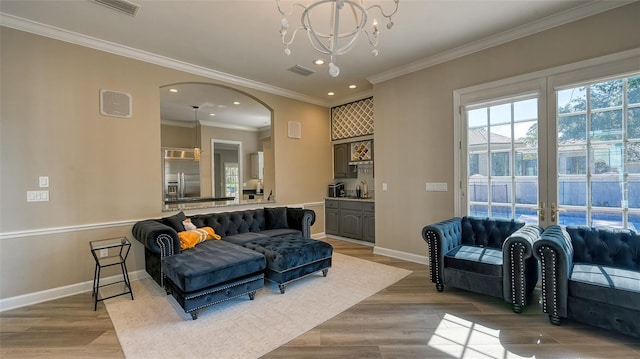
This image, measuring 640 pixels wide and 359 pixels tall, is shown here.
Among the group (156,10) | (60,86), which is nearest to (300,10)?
(156,10)

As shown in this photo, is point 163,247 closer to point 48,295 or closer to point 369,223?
point 48,295

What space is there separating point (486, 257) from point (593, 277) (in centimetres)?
81

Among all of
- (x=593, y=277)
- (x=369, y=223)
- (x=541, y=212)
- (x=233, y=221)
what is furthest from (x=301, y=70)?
(x=593, y=277)

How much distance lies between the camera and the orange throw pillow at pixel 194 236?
340 cm

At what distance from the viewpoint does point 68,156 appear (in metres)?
3.25

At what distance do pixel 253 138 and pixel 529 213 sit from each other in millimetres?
7884

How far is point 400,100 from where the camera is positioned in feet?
14.8

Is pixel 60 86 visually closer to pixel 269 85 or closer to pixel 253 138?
pixel 269 85

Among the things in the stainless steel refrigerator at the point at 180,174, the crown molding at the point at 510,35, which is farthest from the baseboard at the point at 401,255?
the stainless steel refrigerator at the point at 180,174

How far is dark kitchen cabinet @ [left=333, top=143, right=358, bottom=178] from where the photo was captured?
613cm

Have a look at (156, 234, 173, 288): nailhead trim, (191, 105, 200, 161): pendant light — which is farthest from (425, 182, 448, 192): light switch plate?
(191, 105, 200, 161): pendant light

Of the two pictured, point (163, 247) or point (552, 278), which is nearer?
point (552, 278)

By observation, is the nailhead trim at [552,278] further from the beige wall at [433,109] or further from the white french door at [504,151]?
the beige wall at [433,109]

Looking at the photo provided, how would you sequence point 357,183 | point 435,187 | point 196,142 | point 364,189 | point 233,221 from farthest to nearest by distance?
point 196,142
point 357,183
point 364,189
point 233,221
point 435,187
